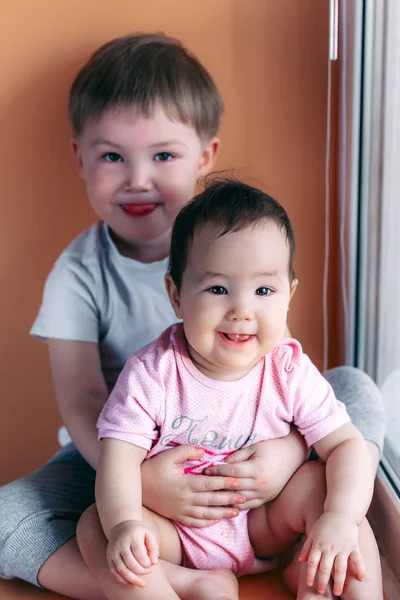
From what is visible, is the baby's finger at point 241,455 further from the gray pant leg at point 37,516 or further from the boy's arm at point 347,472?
the gray pant leg at point 37,516

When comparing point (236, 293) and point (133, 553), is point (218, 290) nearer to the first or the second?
point (236, 293)

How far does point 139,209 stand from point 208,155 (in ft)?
0.55

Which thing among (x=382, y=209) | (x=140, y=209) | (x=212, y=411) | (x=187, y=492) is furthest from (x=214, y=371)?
(x=382, y=209)

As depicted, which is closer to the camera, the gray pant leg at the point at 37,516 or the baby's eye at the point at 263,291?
the baby's eye at the point at 263,291

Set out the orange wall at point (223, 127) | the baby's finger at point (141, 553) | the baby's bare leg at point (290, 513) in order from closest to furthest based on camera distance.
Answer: the baby's finger at point (141, 553), the baby's bare leg at point (290, 513), the orange wall at point (223, 127)

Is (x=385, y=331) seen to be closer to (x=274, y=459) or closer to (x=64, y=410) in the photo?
(x=274, y=459)

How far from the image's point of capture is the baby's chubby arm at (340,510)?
0.97 meters

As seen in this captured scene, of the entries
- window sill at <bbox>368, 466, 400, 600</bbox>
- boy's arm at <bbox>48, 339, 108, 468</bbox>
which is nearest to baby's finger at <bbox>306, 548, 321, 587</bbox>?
window sill at <bbox>368, 466, 400, 600</bbox>

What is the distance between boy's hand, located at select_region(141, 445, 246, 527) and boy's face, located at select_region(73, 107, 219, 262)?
0.44 meters

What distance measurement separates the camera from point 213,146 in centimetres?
141

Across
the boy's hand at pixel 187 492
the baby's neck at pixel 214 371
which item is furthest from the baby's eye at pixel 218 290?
the boy's hand at pixel 187 492

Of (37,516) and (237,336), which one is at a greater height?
(237,336)

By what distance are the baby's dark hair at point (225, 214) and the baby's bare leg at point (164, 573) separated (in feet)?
1.11

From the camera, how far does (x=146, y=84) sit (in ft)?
4.25
